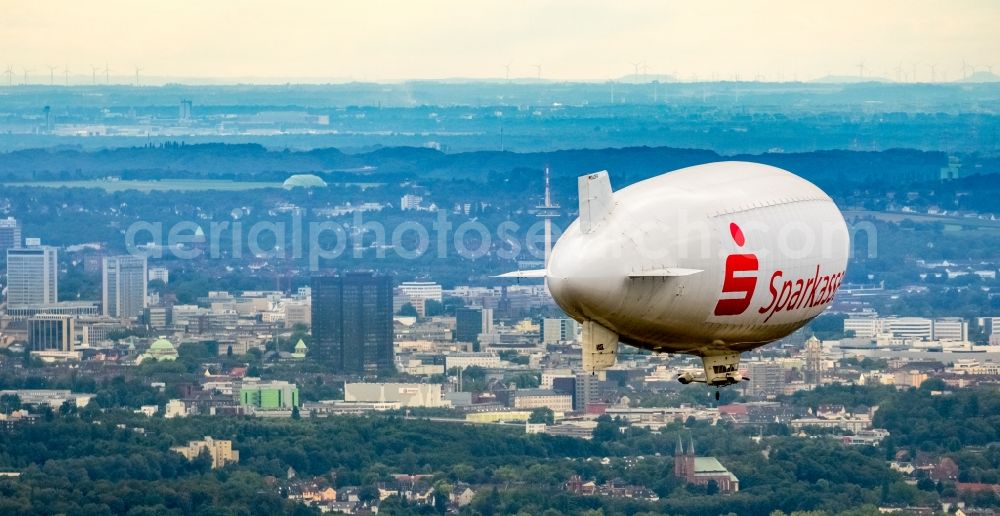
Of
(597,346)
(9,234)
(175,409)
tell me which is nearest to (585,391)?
(175,409)

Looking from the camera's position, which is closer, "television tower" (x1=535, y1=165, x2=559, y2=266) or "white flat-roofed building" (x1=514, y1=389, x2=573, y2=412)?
"white flat-roofed building" (x1=514, y1=389, x2=573, y2=412)

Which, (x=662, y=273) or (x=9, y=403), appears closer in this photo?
(x=662, y=273)

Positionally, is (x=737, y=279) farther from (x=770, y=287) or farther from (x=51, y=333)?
(x=51, y=333)

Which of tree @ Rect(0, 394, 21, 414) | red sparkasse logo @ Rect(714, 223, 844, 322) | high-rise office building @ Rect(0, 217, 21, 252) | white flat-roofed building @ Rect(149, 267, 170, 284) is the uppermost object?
high-rise office building @ Rect(0, 217, 21, 252)

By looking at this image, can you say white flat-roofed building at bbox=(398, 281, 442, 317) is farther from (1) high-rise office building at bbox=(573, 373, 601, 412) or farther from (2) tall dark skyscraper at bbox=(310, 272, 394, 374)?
(1) high-rise office building at bbox=(573, 373, 601, 412)

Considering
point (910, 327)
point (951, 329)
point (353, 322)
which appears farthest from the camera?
point (910, 327)

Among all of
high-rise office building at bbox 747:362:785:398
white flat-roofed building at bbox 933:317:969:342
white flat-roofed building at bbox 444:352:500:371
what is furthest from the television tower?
high-rise office building at bbox 747:362:785:398
